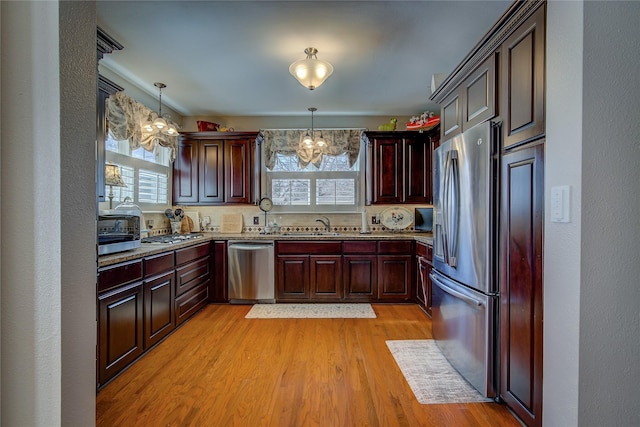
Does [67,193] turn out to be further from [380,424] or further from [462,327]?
[462,327]

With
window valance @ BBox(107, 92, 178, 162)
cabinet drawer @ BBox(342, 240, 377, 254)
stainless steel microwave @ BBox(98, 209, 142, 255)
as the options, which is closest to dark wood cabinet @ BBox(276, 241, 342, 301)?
cabinet drawer @ BBox(342, 240, 377, 254)

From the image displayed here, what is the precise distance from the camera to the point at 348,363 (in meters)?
2.31

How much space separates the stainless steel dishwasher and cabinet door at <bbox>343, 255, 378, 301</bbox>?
0.95 metres

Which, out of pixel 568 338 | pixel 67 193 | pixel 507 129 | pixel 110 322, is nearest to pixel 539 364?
pixel 568 338

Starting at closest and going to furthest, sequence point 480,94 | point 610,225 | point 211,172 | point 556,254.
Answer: point 610,225 → point 556,254 → point 480,94 → point 211,172

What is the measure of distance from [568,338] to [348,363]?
1.57m

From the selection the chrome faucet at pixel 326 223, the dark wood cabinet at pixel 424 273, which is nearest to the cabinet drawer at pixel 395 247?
the dark wood cabinet at pixel 424 273

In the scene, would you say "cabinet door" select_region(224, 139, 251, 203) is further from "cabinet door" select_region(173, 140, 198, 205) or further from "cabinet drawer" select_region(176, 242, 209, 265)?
"cabinet drawer" select_region(176, 242, 209, 265)

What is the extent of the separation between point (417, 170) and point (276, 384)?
312cm

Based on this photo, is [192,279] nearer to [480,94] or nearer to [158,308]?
[158,308]

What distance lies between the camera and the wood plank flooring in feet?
5.57

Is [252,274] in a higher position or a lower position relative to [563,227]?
lower

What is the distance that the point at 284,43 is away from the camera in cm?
252

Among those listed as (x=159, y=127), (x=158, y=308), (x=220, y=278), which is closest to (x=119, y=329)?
(x=158, y=308)
